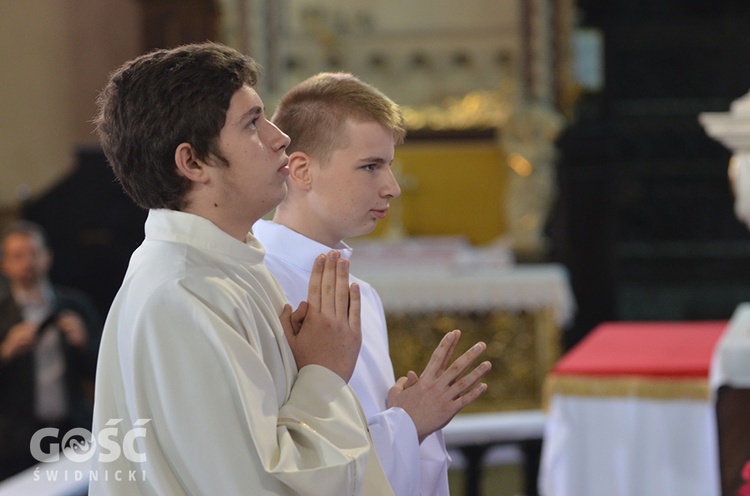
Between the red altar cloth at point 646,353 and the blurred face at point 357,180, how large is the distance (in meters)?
1.65

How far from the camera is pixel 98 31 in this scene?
11.0m

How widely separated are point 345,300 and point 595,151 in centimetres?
805

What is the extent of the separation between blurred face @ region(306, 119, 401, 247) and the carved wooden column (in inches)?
324

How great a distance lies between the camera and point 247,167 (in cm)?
176

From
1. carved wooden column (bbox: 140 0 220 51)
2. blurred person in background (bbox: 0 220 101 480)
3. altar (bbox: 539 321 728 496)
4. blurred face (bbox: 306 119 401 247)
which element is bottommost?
blurred person in background (bbox: 0 220 101 480)

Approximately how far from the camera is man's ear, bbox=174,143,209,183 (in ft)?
5.64

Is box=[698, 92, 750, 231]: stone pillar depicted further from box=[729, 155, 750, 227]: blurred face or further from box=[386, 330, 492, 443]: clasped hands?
box=[386, 330, 492, 443]: clasped hands

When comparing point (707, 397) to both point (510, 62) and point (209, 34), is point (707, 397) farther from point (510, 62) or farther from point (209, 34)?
point (209, 34)

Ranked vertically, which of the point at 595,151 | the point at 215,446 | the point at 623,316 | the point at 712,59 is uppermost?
the point at 215,446

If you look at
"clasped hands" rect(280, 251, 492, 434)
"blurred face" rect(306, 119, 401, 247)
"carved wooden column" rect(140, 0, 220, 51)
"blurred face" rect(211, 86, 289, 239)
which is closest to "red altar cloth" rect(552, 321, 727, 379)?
"blurred face" rect(306, 119, 401, 247)

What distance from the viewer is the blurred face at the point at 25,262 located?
6508 millimetres

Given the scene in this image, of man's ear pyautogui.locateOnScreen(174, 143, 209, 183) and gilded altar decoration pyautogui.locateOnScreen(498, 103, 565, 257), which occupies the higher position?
man's ear pyautogui.locateOnScreen(174, 143, 209, 183)

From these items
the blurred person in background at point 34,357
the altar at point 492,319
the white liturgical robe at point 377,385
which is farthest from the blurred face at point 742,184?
the altar at point 492,319

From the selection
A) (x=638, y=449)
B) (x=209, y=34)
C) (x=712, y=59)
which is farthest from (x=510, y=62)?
(x=638, y=449)
